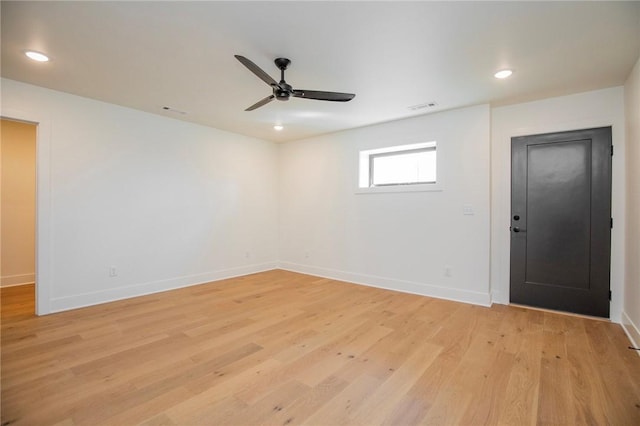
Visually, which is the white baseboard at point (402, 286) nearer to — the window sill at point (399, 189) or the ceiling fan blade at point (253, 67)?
the window sill at point (399, 189)

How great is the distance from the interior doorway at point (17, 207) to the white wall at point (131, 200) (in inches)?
67.1

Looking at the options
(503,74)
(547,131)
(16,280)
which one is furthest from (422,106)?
(16,280)

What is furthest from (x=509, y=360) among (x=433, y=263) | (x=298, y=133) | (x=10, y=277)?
(x=10, y=277)

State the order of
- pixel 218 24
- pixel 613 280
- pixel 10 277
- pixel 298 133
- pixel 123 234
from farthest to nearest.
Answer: pixel 298 133 < pixel 10 277 < pixel 123 234 < pixel 613 280 < pixel 218 24

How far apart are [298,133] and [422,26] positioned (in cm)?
326

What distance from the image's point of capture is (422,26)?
7.15ft

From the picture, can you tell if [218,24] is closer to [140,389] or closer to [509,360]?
[140,389]

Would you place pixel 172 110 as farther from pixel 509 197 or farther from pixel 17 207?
pixel 509 197

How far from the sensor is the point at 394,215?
4480 mm

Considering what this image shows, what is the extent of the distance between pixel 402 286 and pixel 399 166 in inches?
74.5

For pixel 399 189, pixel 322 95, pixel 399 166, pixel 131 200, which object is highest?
pixel 322 95

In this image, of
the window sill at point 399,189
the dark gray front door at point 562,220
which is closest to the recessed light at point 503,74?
the dark gray front door at point 562,220

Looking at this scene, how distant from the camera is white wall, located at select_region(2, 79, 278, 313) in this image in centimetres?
335

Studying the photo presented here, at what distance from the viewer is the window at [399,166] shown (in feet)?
14.4
